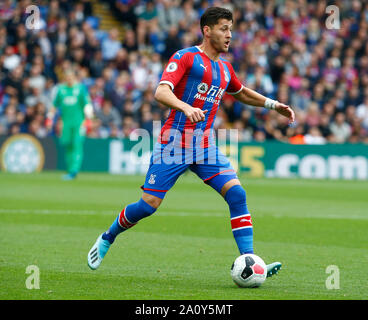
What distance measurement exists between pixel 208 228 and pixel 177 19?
15.1 metres

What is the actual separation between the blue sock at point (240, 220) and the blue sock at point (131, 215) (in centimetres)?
70

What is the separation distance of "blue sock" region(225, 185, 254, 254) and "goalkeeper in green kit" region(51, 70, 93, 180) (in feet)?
39.7

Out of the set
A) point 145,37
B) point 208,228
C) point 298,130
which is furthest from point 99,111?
point 208,228

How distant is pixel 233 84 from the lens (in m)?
7.57

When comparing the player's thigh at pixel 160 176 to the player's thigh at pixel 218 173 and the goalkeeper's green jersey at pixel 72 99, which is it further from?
the goalkeeper's green jersey at pixel 72 99

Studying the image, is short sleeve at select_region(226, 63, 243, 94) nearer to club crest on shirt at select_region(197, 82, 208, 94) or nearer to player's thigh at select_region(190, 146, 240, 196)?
club crest on shirt at select_region(197, 82, 208, 94)

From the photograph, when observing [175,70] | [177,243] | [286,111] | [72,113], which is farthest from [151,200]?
[72,113]

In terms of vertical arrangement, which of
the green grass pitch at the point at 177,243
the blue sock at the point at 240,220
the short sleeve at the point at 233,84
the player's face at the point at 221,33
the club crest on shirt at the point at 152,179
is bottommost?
the green grass pitch at the point at 177,243

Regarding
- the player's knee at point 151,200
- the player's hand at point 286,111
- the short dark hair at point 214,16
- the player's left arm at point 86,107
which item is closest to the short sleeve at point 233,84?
the player's hand at point 286,111

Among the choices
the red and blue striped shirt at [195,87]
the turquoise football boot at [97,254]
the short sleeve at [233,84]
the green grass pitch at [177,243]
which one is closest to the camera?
the green grass pitch at [177,243]

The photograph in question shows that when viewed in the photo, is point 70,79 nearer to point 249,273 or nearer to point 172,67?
point 172,67

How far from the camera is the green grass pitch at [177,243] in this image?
6.42 m

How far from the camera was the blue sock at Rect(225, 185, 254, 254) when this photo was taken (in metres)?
6.99

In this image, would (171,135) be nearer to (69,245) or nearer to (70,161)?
(69,245)
